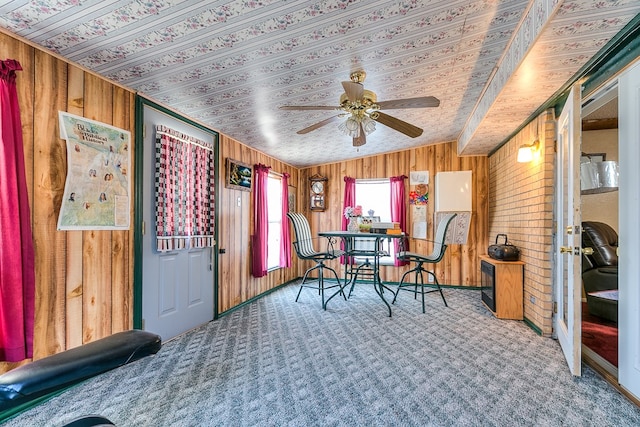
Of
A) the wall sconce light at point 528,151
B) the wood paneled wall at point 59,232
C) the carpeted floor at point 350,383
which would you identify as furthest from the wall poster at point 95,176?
the wall sconce light at point 528,151

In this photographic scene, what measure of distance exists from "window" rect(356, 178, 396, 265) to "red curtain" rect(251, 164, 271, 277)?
2.01 m

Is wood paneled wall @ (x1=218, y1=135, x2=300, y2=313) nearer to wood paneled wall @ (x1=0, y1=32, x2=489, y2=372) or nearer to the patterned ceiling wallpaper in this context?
the patterned ceiling wallpaper

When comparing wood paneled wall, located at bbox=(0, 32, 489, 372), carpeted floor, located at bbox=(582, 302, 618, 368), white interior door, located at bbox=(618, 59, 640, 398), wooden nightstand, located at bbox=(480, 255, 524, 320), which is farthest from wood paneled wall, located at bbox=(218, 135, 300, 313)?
carpeted floor, located at bbox=(582, 302, 618, 368)

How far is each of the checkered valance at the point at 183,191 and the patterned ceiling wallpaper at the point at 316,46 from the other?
359mm

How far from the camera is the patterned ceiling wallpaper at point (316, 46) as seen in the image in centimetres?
162

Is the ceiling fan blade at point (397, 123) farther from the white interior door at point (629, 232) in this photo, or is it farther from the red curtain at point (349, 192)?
the red curtain at point (349, 192)

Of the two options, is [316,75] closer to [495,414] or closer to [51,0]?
[51,0]

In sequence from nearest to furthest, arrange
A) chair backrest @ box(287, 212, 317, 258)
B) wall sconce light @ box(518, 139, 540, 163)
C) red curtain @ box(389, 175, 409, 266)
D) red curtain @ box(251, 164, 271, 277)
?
wall sconce light @ box(518, 139, 540, 163)
chair backrest @ box(287, 212, 317, 258)
red curtain @ box(251, 164, 271, 277)
red curtain @ box(389, 175, 409, 266)

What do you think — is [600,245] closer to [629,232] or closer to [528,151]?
[528,151]

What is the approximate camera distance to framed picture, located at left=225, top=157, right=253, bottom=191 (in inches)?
145

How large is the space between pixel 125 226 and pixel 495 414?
2957 millimetres

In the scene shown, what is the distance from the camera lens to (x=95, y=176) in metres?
2.15

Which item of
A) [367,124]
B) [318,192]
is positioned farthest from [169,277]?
[318,192]

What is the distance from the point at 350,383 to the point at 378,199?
12.8ft
